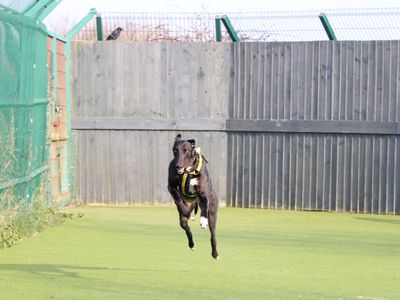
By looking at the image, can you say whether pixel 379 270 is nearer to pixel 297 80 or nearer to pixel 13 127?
pixel 13 127

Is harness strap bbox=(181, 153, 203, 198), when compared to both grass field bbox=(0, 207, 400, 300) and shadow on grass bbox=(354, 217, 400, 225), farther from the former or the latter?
shadow on grass bbox=(354, 217, 400, 225)

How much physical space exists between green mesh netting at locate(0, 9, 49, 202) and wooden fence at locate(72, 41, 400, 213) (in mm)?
2878

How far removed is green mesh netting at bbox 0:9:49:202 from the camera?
38.9 feet

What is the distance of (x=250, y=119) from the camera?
17.5 meters

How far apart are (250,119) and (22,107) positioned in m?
5.64

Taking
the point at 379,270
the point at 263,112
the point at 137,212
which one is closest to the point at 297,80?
the point at 263,112

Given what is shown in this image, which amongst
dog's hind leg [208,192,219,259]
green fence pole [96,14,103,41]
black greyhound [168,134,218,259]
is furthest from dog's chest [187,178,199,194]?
green fence pole [96,14,103,41]

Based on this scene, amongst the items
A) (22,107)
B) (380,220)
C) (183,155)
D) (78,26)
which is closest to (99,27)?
(78,26)

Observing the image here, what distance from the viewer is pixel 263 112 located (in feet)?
57.1

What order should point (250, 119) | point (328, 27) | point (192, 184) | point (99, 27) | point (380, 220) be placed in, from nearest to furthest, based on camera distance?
1. point (192, 184)
2. point (380, 220)
3. point (328, 27)
4. point (250, 119)
5. point (99, 27)

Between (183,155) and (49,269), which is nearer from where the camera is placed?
(183,155)

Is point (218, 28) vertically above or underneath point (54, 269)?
above

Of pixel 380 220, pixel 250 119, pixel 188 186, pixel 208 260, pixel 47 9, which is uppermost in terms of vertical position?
pixel 47 9

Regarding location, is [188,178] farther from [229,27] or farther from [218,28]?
[218,28]
